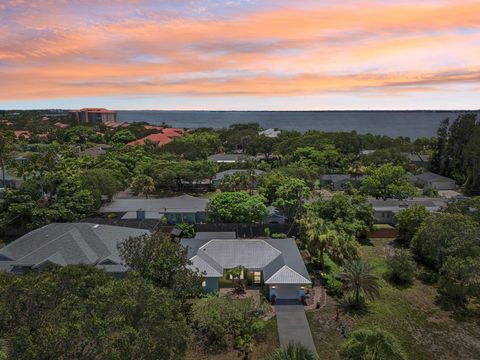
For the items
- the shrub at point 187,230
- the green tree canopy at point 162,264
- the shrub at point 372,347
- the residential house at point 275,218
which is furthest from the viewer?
the residential house at point 275,218

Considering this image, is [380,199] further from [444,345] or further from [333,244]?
[444,345]

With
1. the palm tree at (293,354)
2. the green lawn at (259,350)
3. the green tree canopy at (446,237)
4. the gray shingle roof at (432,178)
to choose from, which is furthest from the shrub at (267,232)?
the gray shingle roof at (432,178)

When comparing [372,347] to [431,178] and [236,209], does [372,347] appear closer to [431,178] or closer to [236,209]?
[236,209]

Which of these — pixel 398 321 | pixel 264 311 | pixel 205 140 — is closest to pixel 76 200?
pixel 264 311

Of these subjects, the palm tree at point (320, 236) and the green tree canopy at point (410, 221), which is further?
the green tree canopy at point (410, 221)

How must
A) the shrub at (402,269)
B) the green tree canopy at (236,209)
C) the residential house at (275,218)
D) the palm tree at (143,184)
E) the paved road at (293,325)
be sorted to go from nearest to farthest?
1. the paved road at (293,325)
2. the shrub at (402,269)
3. the green tree canopy at (236,209)
4. the residential house at (275,218)
5. the palm tree at (143,184)

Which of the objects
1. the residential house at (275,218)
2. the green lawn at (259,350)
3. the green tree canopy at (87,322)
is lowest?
the green lawn at (259,350)

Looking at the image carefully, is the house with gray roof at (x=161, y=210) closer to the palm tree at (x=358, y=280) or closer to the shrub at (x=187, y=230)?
the shrub at (x=187, y=230)

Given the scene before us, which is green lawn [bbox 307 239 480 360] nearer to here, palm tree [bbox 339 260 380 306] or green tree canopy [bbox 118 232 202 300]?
palm tree [bbox 339 260 380 306]
